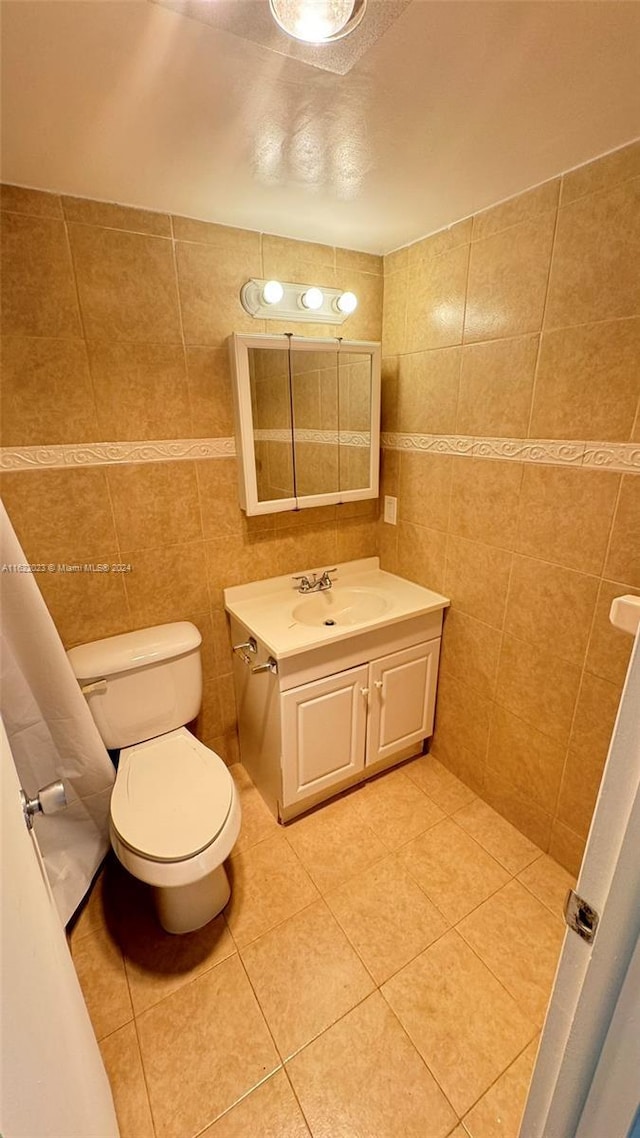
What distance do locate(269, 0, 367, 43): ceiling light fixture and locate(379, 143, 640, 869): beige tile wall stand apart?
78cm

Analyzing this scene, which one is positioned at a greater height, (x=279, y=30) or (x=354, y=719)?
(x=279, y=30)

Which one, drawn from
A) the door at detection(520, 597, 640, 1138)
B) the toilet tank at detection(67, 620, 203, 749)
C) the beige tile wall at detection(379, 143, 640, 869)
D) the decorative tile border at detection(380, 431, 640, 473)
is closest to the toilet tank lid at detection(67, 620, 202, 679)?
the toilet tank at detection(67, 620, 203, 749)

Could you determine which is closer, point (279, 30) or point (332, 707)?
point (279, 30)

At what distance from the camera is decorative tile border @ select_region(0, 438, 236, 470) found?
4.32 feet

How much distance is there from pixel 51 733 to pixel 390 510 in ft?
4.93

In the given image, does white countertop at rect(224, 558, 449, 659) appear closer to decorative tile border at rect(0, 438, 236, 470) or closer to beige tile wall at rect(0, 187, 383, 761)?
beige tile wall at rect(0, 187, 383, 761)

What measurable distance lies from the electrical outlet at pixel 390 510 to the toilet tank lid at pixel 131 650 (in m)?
0.97

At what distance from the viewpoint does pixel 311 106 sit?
91 centimetres

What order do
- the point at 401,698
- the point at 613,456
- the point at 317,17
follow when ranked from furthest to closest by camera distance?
the point at 401,698
the point at 613,456
the point at 317,17

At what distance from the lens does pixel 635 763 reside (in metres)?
0.45

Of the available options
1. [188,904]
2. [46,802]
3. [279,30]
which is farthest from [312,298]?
[188,904]

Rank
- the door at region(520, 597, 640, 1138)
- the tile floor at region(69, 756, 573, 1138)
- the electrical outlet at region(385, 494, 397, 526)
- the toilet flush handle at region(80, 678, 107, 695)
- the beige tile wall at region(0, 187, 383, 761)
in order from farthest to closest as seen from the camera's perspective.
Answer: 1. the electrical outlet at region(385, 494, 397, 526)
2. the toilet flush handle at region(80, 678, 107, 695)
3. the beige tile wall at region(0, 187, 383, 761)
4. the tile floor at region(69, 756, 573, 1138)
5. the door at region(520, 597, 640, 1138)

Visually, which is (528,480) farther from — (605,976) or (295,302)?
(605,976)

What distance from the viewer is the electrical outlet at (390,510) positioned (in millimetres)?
1957
